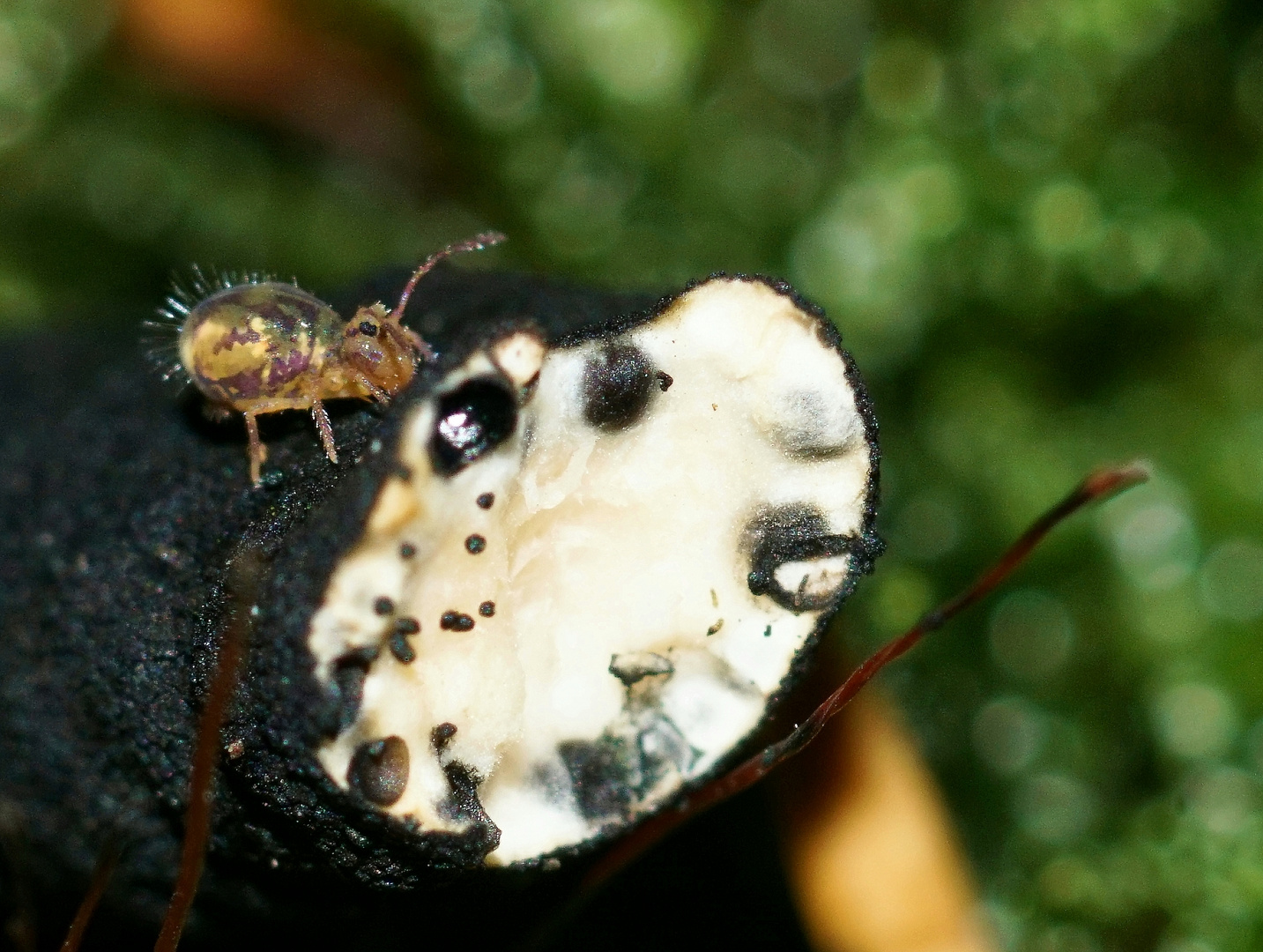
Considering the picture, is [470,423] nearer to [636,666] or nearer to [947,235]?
[636,666]

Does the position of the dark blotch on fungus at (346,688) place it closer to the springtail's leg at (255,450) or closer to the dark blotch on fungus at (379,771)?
the dark blotch on fungus at (379,771)

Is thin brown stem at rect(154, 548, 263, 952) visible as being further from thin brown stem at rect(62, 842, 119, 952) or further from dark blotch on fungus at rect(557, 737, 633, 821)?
dark blotch on fungus at rect(557, 737, 633, 821)

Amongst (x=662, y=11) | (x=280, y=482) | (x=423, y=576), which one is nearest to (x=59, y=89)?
(x=662, y=11)

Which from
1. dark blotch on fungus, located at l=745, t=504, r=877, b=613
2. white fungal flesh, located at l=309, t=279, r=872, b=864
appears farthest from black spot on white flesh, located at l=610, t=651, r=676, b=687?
dark blotch on fungus, located at l=745, t=504, r=877, b=613

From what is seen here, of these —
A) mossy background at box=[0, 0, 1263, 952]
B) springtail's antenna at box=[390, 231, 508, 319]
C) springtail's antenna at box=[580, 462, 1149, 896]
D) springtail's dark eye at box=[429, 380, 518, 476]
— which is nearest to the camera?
springtail's dark eye at box=[429, 380, 518, 476]

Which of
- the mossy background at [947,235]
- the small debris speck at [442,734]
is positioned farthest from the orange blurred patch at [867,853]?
the small debris speck at [442,734]

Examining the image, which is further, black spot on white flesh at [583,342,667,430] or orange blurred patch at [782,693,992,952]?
orange blurred patch at [782,693,992,952]

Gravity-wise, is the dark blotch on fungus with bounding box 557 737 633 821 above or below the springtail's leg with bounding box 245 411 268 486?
below

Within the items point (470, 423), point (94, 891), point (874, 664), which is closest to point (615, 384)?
point (470, 423)
